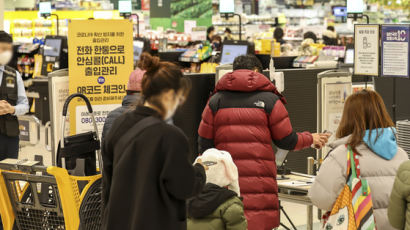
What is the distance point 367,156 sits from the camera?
12.2 feet

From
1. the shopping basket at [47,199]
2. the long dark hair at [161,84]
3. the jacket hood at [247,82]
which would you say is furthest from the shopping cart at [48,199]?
the long dark hair at [161,84]

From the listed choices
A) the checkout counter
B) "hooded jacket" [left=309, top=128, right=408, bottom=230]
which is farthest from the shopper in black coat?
the checkout counter

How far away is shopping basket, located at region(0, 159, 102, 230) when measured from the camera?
409cm

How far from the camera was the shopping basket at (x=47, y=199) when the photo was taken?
409 centimetres

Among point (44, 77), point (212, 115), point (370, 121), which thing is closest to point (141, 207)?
point (370, 121)

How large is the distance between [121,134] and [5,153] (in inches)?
111

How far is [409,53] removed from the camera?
5.14m

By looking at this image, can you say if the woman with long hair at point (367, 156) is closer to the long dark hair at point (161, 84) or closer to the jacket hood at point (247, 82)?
the jacket hood at point (247, 82)

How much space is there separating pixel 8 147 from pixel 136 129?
9.49 feet

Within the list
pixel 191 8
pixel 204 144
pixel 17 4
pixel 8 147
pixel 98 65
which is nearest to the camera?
pixel 204 144

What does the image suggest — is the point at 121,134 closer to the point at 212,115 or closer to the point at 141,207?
the point at 141,207

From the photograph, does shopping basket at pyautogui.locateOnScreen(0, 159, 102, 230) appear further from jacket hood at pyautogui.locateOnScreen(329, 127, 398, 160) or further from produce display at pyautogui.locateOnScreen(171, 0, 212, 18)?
produce display at pyautogui.locateOnScreen(171, 0, 212, 18)

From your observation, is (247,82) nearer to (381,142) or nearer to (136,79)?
(136,79)

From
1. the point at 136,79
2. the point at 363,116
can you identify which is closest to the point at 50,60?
the point at 136,79
